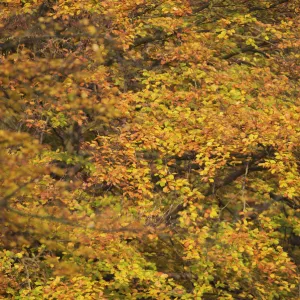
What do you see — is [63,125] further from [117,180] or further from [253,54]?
[253,54]

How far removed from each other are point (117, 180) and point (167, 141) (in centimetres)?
135

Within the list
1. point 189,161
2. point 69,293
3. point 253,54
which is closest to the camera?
point 69,293

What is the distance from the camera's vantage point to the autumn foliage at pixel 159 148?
12.3 metres

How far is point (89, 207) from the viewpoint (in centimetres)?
1302

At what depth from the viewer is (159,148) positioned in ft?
43.0

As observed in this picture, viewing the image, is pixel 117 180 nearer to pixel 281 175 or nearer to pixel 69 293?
pixel 69 293

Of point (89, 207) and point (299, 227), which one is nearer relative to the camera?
point (89, 207)

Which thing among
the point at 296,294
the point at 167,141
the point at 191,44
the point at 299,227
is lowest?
the point at 296,294

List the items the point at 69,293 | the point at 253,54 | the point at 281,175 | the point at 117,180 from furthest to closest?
the point at 253,54 < the point at 281,175 < the point at 117,180 < the point at 69,293

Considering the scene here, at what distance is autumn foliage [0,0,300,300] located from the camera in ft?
40.2

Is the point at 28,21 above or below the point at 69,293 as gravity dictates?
above

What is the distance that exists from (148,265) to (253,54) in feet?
23.6

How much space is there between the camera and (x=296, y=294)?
15094mm

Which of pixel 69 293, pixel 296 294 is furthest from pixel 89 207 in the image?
pixel 296 294
